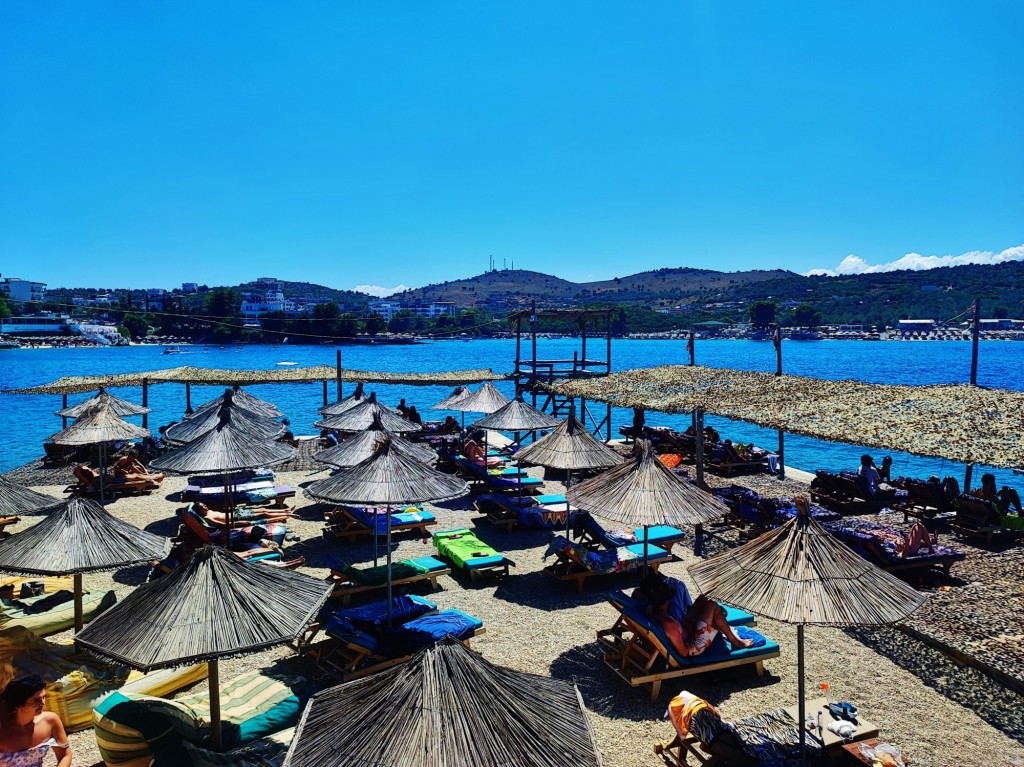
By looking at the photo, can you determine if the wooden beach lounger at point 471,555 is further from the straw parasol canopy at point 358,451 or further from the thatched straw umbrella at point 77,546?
the thatched straw umbrella at point 77,546

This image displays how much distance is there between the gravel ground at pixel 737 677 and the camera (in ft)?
19.9

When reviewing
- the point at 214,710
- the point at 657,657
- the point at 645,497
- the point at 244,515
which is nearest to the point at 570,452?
the point at 645,497

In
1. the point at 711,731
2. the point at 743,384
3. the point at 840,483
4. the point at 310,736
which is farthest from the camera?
the point at 743,384

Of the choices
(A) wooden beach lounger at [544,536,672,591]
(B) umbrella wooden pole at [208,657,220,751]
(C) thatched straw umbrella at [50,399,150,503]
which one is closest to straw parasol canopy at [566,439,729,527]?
(A) wooden beach lounger at [544,536,672,591]

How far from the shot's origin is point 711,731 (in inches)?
210

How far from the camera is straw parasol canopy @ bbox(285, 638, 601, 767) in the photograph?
3.37 meters

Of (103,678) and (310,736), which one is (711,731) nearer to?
(310,736)

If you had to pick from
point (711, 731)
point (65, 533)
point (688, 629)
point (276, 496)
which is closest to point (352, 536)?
point (276, 496)

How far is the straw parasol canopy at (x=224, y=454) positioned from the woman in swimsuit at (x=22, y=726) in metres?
6.27

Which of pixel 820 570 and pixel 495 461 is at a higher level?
pixel 820 570

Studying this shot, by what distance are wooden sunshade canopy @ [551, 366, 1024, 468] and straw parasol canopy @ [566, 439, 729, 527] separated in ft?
15.4

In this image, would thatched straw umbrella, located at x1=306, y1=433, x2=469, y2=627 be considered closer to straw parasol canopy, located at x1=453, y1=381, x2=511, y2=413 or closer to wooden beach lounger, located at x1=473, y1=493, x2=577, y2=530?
wooden beach lounger, located at x1=473, y1=493, x2=577, y2=530

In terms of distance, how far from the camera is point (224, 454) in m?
11.3

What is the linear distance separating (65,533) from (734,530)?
11.3 metres
